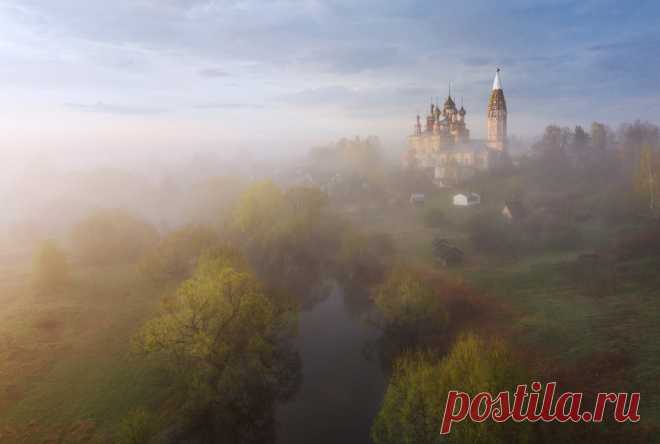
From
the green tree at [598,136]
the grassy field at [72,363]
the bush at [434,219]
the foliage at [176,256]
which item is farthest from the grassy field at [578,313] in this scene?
the green tree at [598,136]

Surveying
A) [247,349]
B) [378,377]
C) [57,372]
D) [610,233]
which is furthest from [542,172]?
[57,372]

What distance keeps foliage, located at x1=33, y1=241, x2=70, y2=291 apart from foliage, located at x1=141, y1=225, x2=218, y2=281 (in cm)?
701

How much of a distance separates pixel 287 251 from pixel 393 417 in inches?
1160

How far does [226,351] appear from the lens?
20547 millimetres

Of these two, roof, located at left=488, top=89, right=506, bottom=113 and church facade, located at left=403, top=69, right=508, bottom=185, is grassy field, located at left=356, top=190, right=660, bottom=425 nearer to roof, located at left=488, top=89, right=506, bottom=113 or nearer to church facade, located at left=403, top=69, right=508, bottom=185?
church facade, located at left=403, top=69, right=508, bottom=185

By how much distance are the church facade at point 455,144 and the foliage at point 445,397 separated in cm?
6142

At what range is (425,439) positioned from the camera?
46.4 ft

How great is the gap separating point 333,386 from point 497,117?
72911 mm

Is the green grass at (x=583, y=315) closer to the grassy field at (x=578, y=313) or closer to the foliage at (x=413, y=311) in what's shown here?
the grassy field at (x=578, y=313)

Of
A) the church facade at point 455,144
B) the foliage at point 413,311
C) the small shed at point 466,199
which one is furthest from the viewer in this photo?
the church facade at point 455,144

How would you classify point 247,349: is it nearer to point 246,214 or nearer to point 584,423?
point 584,423

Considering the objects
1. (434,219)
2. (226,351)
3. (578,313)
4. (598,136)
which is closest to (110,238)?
(226,351)

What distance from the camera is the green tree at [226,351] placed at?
19.7 metres

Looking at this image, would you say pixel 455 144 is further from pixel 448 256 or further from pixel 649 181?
pixel 448 256
